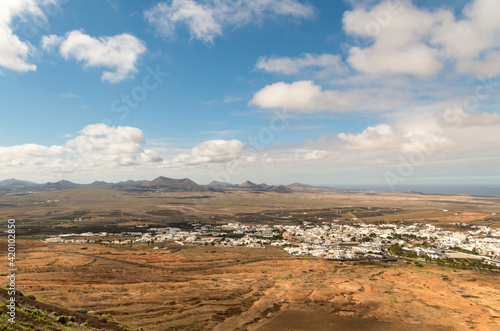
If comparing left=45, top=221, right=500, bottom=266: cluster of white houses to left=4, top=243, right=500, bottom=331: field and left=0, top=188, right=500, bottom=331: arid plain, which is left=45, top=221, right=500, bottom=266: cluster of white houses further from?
left=4, top=243, right=500, bottom=331: field

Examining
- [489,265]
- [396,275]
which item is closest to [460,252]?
[489,265]

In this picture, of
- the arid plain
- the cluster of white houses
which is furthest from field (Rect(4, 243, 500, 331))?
the cluster of white houses

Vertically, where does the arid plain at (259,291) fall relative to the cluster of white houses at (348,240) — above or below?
above

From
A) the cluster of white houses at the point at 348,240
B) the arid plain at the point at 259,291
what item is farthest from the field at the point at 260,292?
the cluster of white houses at the point at 348,240

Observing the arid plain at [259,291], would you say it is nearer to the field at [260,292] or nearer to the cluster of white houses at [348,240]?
the field at [260,292]

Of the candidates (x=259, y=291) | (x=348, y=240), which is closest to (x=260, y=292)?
(x=259, y=291)

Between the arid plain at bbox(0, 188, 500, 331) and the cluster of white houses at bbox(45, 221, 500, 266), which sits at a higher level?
the arid plain at bbox(0, 188, 500, 331)

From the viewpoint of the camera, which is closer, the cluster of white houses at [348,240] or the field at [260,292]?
the field at [260,292]

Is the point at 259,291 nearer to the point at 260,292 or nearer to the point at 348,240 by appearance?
the point at 260,292
